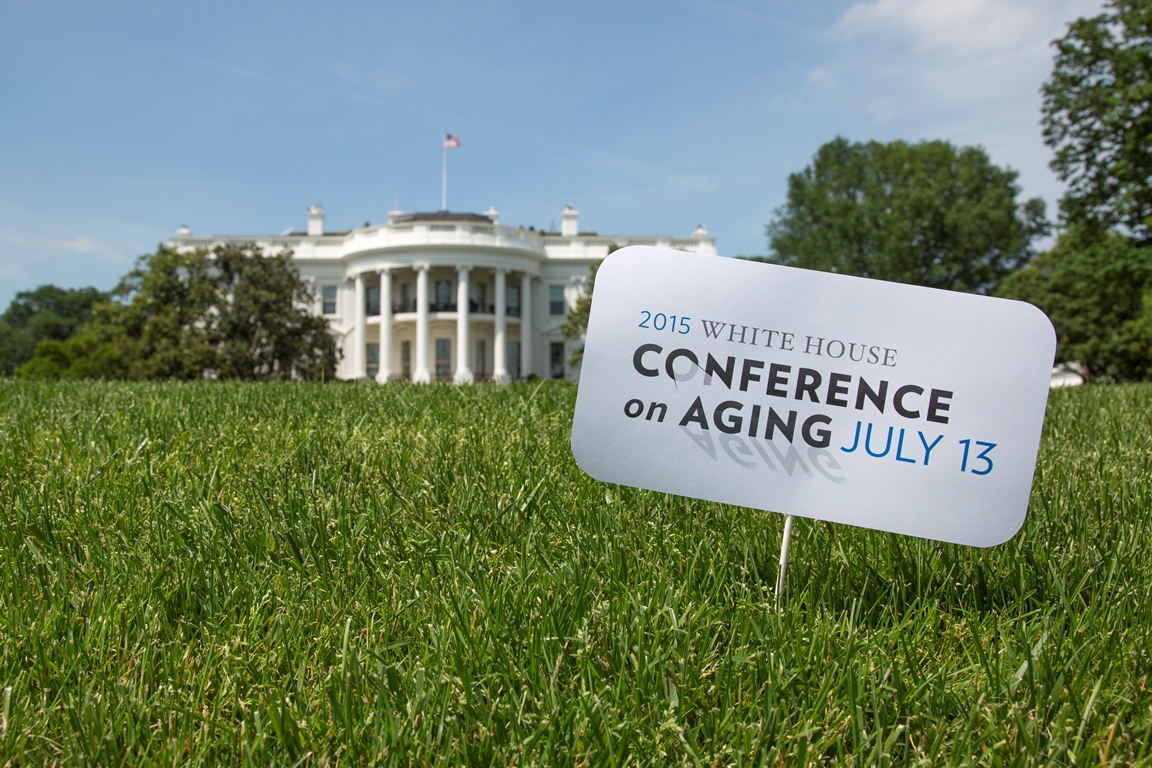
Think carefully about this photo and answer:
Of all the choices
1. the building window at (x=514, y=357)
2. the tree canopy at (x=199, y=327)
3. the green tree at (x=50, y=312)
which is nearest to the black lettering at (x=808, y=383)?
the tree canopy at (x=199, y=327)

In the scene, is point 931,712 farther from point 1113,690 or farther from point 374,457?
point 374,457

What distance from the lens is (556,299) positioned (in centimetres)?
5312

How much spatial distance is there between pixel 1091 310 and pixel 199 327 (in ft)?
135

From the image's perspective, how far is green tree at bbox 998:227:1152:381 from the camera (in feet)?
73.0

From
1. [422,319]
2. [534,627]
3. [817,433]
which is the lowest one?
[534,627]

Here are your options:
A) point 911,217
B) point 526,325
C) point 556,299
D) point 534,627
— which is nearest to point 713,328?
point 534,627

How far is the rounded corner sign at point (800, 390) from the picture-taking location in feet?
5.51

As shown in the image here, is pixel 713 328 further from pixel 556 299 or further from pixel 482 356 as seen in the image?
pixel 556 299

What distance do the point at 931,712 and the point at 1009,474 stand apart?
0.59 m

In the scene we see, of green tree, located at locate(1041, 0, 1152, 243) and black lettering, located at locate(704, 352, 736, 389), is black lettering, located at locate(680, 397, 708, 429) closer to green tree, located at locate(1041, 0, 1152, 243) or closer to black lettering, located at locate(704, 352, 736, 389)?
black lettering, located at locate(704, 352, 736, 389)

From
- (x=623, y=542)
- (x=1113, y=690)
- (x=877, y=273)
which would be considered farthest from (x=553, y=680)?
(x=877, y=273)

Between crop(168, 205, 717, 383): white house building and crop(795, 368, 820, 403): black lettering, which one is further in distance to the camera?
crop(168, 205, 717, 383): white house building

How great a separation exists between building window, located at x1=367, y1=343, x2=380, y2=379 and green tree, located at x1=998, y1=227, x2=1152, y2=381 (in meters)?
39.3

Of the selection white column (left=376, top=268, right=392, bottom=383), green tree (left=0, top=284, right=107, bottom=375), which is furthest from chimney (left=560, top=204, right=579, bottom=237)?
green tree (left=0, top=284, right=107, bottom=375)
